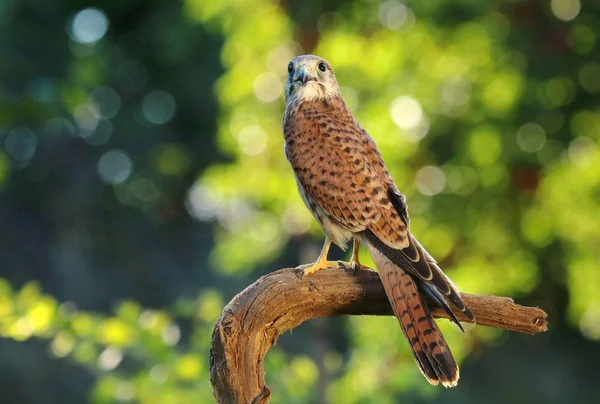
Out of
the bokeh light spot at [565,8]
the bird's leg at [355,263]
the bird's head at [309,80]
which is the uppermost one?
the bokeh light spot at [565,8]

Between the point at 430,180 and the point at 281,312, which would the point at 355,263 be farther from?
the point at 430,180

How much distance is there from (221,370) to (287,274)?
1.20 ft

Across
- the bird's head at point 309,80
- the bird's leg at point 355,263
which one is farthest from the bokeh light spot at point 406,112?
the bird's leg at point 355,263

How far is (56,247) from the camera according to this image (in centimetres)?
1256

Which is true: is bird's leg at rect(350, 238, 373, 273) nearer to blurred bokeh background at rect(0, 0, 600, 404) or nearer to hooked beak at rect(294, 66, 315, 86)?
hooked beak at rect(294, 66, 315, 86)

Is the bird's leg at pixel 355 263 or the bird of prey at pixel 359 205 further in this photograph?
the bird's leg at pixel 355 263

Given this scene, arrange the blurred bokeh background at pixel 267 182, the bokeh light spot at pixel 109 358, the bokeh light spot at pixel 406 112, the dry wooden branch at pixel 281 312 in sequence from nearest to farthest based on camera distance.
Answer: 1. the dry wooden branch at pixel 281 312
2. the bokeh light spot at pixel 109 358
3. the blurred bokeh background at pixel 267 182
4. the bokeh light spot at pixel 406 112

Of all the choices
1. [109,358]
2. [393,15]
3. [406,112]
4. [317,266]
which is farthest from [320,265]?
[393,15]

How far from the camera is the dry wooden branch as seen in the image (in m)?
2.31

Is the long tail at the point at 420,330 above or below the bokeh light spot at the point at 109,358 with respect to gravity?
above

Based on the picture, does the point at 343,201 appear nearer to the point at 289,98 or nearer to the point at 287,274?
the point at 287,274

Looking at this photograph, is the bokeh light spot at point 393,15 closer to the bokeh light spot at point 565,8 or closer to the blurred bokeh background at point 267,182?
the blurred bokeh background at point 267,182

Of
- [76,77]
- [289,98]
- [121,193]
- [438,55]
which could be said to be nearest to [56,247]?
[121,193]

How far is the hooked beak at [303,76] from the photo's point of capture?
308cm
